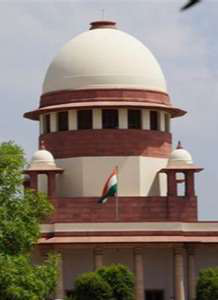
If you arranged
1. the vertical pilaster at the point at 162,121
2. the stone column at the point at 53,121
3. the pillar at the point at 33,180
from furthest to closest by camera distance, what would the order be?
the vertical pilaster at the point at 162,121 < the stone column at the point at 53,121 < the pillar at the point at 33,180

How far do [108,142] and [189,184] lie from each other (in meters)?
3.63

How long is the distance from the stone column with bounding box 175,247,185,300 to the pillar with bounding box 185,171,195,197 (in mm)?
2590

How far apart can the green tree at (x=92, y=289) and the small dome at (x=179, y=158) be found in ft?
31.8

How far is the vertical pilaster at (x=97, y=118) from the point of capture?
90.9 m

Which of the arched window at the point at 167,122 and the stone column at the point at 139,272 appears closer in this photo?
the stone column at the point at 139,272

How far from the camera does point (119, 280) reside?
81812 millimetres

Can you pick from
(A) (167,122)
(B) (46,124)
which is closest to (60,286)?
(B) (46,124)

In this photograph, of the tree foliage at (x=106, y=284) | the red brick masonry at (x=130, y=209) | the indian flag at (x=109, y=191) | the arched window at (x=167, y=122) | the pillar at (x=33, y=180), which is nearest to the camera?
the tree foliage at (x=106, y=284)

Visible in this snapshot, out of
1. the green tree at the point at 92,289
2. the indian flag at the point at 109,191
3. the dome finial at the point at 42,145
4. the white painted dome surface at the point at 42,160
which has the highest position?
the dome finial at the point at 42,145

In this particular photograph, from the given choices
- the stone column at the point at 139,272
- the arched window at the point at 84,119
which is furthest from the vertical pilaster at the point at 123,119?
the stone column at the point at 139,272

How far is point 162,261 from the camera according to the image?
88.3 metres

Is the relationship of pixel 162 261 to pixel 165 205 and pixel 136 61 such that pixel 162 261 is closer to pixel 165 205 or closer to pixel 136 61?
pixel 165 205

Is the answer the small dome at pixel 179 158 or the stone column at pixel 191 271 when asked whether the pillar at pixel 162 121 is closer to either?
the small dome at pixel 179 158

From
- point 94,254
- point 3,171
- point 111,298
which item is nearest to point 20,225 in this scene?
point 3,171
